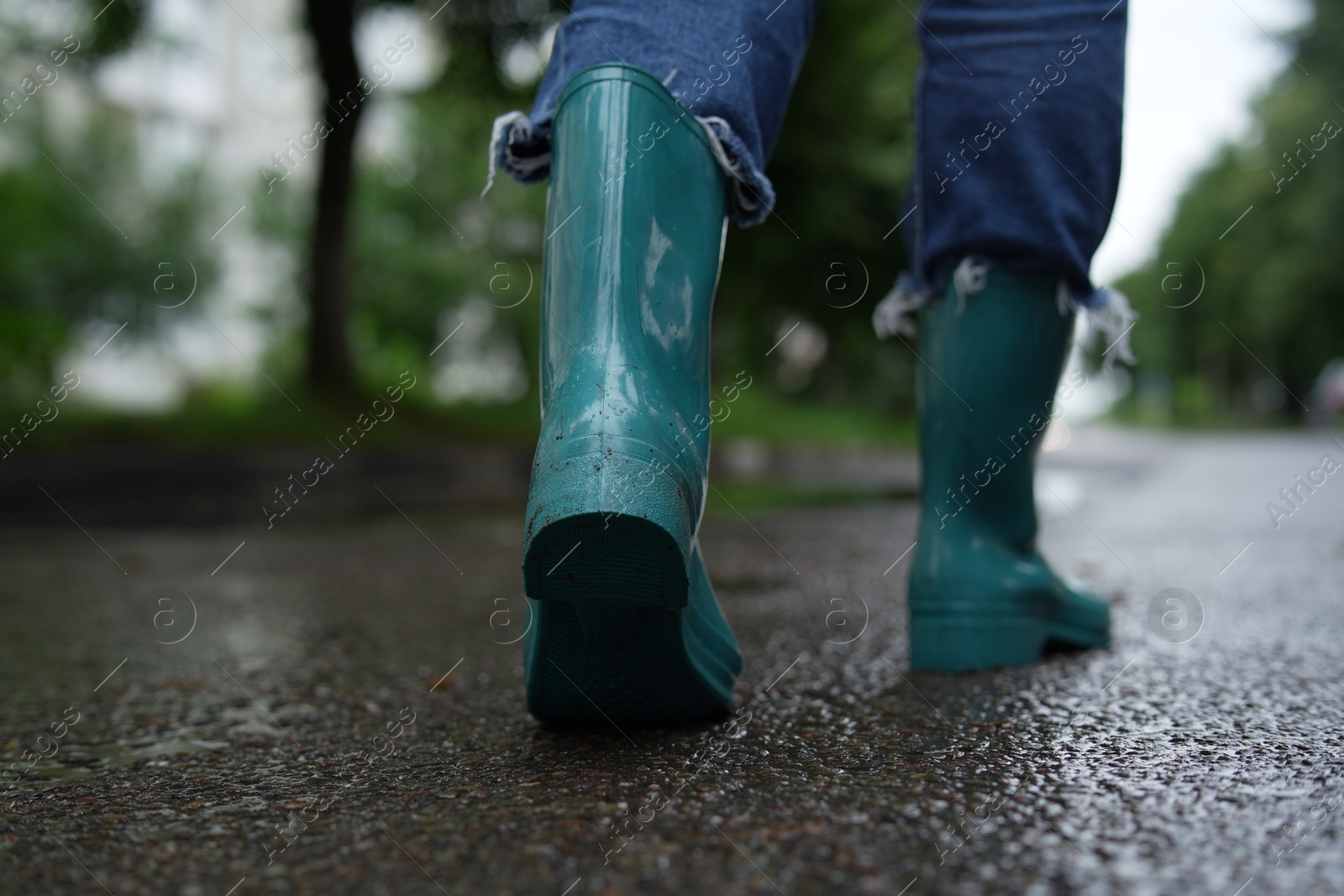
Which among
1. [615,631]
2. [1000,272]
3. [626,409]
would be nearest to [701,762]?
[615,631]

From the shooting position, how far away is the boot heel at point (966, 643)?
1466 millimetres

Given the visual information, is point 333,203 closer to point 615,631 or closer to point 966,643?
point 966,643

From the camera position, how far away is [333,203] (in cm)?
835

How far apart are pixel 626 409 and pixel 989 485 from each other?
713 millimetres

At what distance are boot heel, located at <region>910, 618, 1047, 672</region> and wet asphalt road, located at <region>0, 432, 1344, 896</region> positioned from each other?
0.16 ft

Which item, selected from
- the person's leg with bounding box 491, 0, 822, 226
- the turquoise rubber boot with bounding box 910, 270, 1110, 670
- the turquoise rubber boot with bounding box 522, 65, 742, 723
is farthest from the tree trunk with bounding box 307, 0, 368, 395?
the turquoise rubber boot with bounding box 522, 65, 742, 723

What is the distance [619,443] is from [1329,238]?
25765 millimetres

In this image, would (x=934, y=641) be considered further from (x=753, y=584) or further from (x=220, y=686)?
(x=753, y=584)

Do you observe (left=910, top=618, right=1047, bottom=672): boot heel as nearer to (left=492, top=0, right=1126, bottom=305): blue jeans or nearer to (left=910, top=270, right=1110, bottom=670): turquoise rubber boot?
(left=910, top=270, right=1110, bottom=670): turquoise rubber boot

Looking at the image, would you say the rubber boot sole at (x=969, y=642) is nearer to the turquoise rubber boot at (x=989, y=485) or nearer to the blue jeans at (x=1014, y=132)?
the turquoise rubber boot at (x=989, y=485)

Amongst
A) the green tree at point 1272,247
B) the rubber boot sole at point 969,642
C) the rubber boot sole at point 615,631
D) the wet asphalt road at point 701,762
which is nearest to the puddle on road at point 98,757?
the wet asphalt road at point 701,762

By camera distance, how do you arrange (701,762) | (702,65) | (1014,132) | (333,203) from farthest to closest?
(333,203) → (1014,132) → (702,65) → (701,762)

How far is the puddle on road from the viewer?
3.62 ft

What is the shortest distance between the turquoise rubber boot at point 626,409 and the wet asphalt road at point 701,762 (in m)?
0.08
